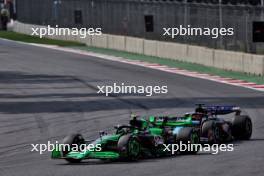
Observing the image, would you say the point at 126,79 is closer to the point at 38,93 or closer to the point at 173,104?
the point at 38,93

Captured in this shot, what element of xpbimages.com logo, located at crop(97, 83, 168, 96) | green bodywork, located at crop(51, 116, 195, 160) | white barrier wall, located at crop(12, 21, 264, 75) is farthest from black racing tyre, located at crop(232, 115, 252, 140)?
white barrier wall, located at crop(12, 21, 264, 75)

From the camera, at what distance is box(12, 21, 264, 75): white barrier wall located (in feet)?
121

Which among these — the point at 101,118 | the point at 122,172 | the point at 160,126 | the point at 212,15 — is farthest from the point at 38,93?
the point at 122,172

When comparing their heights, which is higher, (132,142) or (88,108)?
(132,142)

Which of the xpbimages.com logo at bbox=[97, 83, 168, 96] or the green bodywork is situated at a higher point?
the green bodywork

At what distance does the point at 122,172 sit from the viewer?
1462cm

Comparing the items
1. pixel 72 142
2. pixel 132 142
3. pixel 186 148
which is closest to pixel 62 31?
pixel 186 148

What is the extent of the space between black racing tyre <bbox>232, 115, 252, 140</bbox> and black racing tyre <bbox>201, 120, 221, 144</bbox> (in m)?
0.85

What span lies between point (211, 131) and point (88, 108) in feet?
28.8

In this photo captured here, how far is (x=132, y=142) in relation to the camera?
16.2 meters

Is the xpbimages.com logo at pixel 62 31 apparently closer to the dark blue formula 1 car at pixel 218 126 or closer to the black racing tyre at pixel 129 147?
the dark blue formula 1 car at pixel 218 126

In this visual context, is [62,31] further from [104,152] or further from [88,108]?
[104,152]

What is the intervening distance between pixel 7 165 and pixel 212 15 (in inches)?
1030

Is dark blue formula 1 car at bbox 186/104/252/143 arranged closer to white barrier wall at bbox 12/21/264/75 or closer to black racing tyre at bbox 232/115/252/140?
black racing tyre at bbox 232/115/252/140
